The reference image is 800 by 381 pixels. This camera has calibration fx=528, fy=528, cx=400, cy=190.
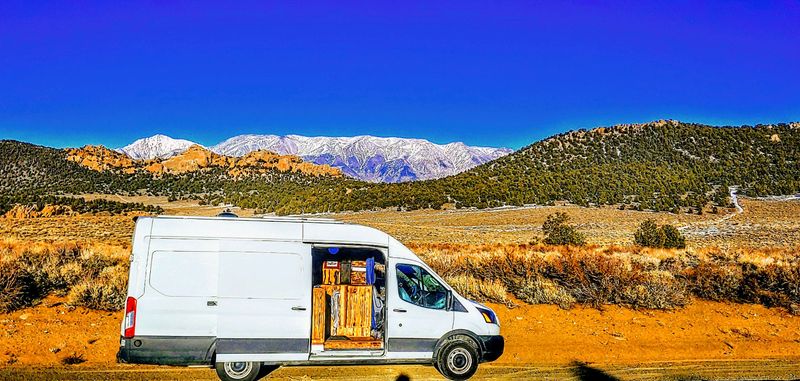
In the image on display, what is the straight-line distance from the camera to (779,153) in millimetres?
73438

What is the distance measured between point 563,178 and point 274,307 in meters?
66.6

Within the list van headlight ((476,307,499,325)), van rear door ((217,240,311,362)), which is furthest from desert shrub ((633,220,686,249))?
van rear door ((217,240,311,362))

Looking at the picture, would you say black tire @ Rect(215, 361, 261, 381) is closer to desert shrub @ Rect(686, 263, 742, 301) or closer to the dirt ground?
the dirt ground

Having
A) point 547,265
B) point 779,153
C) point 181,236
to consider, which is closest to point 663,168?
point 779,153

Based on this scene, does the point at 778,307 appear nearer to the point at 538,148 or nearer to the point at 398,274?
the point at 398,274

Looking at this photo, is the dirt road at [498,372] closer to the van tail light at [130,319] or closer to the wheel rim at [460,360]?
the wheel rim at [460,360]

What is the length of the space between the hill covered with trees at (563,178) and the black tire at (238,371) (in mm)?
53410

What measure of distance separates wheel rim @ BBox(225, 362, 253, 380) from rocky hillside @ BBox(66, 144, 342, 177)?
9913 centimetres

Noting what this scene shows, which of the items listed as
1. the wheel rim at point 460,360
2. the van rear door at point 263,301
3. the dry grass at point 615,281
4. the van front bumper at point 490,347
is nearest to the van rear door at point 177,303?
the van rear door at point 263,301

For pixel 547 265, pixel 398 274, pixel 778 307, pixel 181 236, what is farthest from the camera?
pixel 547 265

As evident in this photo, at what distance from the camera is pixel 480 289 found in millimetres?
12289

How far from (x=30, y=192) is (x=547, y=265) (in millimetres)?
82651

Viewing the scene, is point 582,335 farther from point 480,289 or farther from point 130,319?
point 130,319

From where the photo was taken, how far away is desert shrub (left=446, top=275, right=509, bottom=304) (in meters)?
11.9
